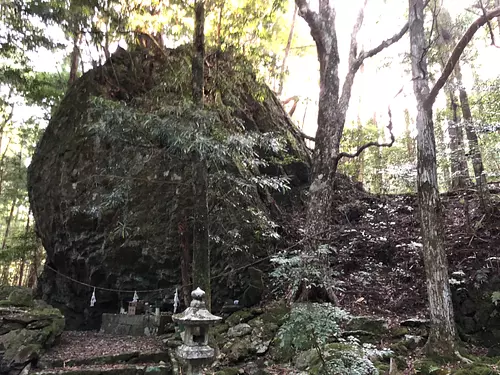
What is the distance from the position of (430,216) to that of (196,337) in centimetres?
386

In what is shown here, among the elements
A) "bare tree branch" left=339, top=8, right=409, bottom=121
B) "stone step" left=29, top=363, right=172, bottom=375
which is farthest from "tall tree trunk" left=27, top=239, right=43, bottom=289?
"bare tree branch" left=339, top=8, right=409, bottom=121

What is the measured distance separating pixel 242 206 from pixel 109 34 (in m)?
4.32

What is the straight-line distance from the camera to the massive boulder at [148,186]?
19.1 ft

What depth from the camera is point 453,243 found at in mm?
6859

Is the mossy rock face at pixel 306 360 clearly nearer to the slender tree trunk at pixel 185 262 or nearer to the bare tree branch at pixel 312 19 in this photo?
the slender tree trunk at pixel 185 262

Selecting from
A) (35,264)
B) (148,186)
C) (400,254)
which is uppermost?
(148,186)

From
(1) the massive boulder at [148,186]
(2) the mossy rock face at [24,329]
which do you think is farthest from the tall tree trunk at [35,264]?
(2) the mossy rock face at [24,329]

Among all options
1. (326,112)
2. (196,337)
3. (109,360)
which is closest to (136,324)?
(109,360)

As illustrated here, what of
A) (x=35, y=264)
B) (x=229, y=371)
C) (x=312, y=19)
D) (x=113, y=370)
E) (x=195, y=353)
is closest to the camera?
(x=195, y=353)

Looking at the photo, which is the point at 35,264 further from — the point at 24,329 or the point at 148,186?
the point at 148,186

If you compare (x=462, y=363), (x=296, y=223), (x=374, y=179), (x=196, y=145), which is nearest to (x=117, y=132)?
(x=196, y=145)

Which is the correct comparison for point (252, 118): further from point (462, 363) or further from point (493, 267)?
point (462, 363)

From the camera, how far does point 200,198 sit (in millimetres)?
5383

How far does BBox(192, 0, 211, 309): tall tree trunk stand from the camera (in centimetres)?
519
